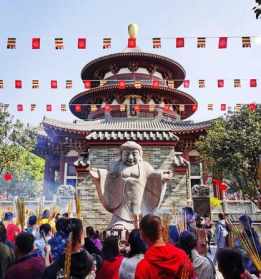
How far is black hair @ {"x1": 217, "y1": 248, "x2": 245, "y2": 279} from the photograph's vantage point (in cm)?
253

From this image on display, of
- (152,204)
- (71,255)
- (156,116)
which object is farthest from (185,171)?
(156,116)

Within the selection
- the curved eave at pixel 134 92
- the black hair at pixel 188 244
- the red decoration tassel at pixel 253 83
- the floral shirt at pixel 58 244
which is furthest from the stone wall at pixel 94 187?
the curved eave at pixel 134 92

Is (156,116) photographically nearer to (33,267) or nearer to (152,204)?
(152,204)

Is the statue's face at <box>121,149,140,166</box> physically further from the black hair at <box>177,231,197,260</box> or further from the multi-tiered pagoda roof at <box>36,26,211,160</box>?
the multi-tiered pagoda roof at <box>36,26,211,160</box>

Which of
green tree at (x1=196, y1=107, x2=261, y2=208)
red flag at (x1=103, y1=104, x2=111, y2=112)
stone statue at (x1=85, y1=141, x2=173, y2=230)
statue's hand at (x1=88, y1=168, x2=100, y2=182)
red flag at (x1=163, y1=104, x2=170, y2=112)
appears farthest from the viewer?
red flag at (x1=163, y1=104, x2=170, y2=112)

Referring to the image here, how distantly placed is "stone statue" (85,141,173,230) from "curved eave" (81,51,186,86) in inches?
763

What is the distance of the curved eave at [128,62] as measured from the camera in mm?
26359

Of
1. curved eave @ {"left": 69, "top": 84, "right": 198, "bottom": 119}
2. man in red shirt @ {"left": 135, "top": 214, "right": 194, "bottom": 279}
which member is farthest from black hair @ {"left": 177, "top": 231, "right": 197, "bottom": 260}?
curved eave @ {"left": 69, "top": 84, "right": 198, "bottom": 119}

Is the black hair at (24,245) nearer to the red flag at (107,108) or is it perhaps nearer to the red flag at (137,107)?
the red flag at (137,107)

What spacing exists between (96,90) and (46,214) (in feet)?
60.0

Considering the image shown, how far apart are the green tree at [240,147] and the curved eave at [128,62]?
30.4ft

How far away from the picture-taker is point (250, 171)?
18453 millimetres

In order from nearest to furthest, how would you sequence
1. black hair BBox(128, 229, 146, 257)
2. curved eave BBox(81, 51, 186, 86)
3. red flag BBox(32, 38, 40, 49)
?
1. black hair BBox(128, 229, 146, 257)
2. red flag BBox(32, 38, 40, 49)
3. curved eave BBox(81, 51, 186, 86)

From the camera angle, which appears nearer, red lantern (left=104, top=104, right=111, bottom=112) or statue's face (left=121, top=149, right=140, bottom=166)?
statue's face (left=121, top=149, right=140, bottom=166)
